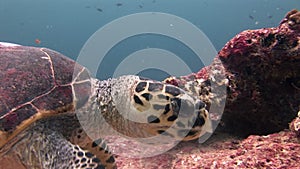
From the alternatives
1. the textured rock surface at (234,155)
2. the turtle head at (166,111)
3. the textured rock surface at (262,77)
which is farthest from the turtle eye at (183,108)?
the textured rock surface at (262,77)

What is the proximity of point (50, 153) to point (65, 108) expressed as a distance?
14.7 inches

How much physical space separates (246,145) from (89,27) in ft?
247

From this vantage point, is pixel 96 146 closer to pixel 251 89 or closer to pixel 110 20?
pixel 251 89

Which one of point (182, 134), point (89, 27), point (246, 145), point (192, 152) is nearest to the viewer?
point (182, 134)

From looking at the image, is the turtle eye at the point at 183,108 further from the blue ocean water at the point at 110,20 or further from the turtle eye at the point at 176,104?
the blue ocean water at the point at 110,20

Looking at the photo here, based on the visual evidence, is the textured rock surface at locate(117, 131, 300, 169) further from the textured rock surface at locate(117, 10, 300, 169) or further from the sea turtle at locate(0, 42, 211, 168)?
the sea turtle at locate(0, 42, 211, 168)

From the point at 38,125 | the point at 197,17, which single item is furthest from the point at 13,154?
the point at 197,17

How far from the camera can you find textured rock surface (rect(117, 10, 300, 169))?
3236 millimetres

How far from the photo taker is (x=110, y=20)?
76250 millimetres

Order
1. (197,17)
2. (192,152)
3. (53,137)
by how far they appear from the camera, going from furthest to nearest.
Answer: (197,17) → (192,152) → (53,137)

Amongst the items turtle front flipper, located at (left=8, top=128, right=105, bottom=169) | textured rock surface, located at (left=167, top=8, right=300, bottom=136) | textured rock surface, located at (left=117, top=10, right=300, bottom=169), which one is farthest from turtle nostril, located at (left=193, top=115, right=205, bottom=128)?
textured rock surface, located at (left=167, top=8, right=300, bottom=136)

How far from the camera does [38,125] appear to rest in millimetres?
2178

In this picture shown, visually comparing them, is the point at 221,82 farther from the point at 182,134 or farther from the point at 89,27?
the point at 89,27

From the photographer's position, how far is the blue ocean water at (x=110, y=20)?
54531 millimetres
